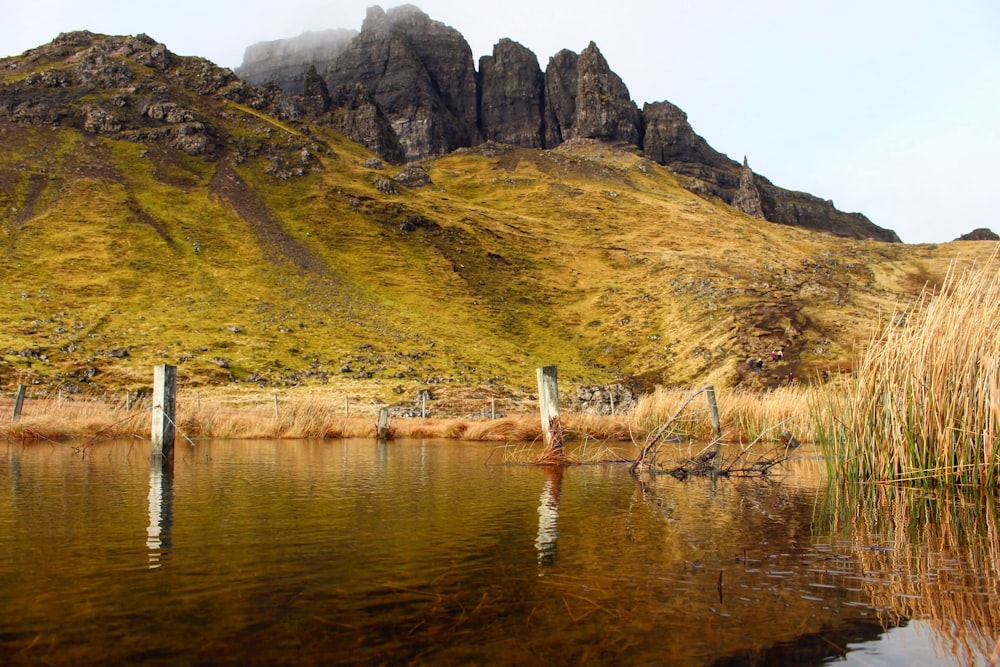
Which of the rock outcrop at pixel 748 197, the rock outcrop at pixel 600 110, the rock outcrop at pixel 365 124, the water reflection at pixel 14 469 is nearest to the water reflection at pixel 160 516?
the water reflection at pixel 14 469

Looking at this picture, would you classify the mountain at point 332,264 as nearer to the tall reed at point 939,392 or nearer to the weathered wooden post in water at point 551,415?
the weathered wooden post in water at point 551,415

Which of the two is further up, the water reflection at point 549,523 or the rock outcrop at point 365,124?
the rock outcrop at point 365,124

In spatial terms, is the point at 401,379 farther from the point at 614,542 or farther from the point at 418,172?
the point at 418,172

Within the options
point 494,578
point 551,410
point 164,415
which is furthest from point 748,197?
point 494,578

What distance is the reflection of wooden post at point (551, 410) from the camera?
43.8 feet

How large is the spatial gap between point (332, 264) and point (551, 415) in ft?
246

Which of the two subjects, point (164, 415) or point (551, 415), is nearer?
point (164, 415)

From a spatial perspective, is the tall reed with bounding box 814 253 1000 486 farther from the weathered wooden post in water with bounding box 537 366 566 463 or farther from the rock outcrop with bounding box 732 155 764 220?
the rock outcrop with bounding box 732 155 764 220

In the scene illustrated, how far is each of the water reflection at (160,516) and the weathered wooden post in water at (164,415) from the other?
5.45ft

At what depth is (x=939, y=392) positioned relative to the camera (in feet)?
24.3

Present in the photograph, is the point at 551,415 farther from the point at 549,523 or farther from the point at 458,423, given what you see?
the point at 458,423

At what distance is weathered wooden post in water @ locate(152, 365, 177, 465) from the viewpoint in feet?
42.8

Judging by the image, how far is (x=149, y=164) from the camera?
103 metres

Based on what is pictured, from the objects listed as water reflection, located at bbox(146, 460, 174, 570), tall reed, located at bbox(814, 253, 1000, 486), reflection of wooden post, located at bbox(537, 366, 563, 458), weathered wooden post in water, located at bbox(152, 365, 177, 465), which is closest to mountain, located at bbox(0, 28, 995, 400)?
reflection of wooden post, located at bbox(537, 366, 563, 458)
